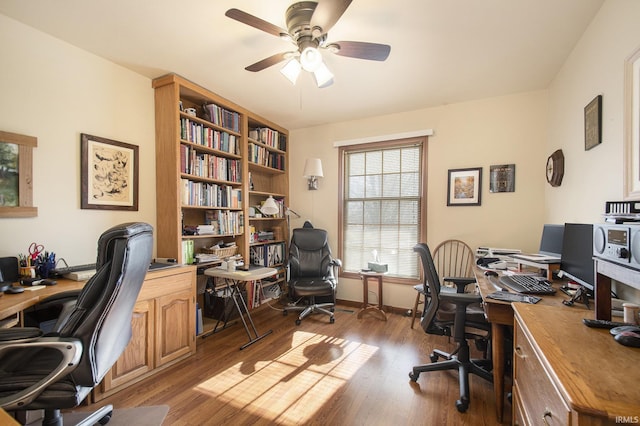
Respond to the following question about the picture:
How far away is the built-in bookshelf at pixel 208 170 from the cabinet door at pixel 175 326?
43cm

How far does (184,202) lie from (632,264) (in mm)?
2981

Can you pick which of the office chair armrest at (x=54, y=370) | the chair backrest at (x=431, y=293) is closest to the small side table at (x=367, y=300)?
the chair backrest at (x=431, y=293)

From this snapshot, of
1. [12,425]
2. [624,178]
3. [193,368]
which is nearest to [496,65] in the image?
[624,178]

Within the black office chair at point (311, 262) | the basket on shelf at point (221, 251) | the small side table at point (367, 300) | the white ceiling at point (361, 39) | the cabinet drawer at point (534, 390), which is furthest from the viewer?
the black office chair at point (311, 262)

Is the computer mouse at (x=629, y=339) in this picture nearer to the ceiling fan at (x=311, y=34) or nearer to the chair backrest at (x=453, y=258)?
the ceiling fan at (x=311, y=34)

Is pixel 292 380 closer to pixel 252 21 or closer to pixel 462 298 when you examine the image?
pixel 462 298

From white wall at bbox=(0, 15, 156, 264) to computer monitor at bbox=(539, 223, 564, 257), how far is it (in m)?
3.68

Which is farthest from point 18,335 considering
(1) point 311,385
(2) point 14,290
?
A: (1) point 311,385

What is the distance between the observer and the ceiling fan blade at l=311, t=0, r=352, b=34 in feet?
4.33

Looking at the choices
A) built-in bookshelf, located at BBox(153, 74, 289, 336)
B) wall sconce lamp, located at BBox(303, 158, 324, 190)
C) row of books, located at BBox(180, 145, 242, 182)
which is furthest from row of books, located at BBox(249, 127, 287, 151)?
wall sconce lamp, located at BBox(303, 158, 324, 190)

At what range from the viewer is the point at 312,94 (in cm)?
294

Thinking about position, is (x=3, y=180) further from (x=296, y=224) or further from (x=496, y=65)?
(x=496, y=65)

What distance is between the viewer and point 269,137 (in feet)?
12.4

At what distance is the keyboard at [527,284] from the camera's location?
5.27 feet
